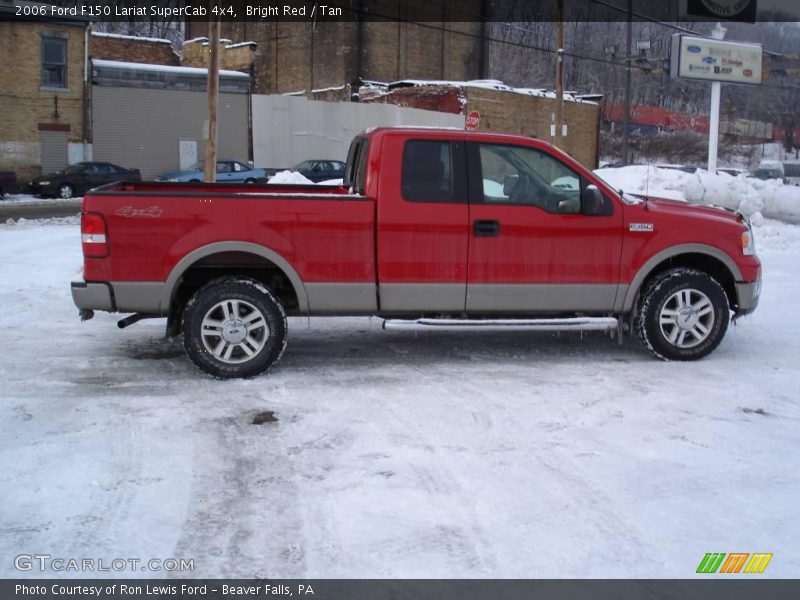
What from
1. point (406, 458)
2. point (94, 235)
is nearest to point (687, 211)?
point (406, 458)

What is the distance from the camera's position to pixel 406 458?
511cm

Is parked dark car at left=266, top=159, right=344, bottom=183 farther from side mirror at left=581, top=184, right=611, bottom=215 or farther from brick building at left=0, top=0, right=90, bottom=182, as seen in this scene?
side mirror at left=581, top=184, right=611, bottom=215

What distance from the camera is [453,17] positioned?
181ft

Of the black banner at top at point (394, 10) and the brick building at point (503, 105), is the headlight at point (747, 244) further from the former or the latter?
the brick building at point (503, 105)

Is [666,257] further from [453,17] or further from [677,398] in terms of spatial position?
[453,17]

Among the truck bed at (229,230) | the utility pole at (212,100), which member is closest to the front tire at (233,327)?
the truck bed at (229,230)

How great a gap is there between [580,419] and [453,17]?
2081 inches

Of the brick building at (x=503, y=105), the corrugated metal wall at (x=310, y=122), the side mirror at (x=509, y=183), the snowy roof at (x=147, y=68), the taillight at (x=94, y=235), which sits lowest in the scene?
the taillight at (x=94, y=235)

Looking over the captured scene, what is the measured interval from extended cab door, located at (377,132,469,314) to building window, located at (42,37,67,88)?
32741 millimetres

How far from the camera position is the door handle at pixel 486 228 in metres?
6.99

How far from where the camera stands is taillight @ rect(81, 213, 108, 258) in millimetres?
6559
